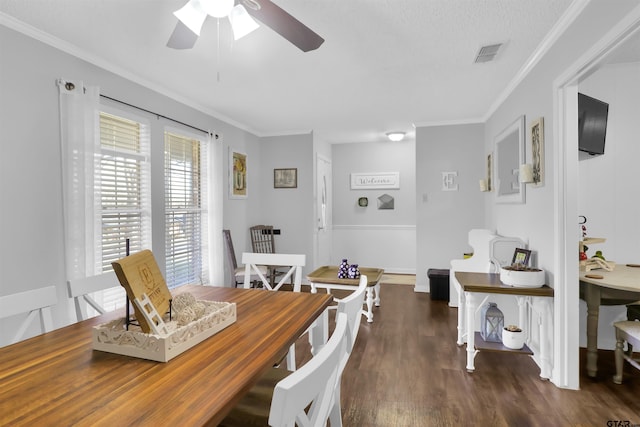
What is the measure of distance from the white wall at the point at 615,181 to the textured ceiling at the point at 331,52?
0.82 m

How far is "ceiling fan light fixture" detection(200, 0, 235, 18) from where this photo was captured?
1.51 m

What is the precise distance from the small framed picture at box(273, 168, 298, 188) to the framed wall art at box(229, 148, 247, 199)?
601mm

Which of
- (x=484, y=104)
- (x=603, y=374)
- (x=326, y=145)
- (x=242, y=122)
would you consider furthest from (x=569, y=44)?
(x=326, y=145)

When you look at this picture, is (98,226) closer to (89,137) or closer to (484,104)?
(89,137)

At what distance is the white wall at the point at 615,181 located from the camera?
2.83 meters

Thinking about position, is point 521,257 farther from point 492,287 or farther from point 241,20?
point 241,20

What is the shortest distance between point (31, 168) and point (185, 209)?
162cm

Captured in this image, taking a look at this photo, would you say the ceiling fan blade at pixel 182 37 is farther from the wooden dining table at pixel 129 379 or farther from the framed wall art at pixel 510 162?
the framed wall art at pixel 510 162

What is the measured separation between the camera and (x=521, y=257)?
9.00 ft

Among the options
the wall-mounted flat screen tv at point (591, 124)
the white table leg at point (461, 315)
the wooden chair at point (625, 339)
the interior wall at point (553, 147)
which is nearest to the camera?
the interior wall at point (553, 147)

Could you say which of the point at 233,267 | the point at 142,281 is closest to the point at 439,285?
the point at 233,267

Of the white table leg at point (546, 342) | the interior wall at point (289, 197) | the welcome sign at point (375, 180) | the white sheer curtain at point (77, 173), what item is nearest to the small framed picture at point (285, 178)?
the interior wall at point (289, 197)

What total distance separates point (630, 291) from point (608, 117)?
1.53m

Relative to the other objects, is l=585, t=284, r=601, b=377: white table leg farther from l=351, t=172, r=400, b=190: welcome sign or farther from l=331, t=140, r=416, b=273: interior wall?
l=351, t=172, r=400, b=190: welcome sign
